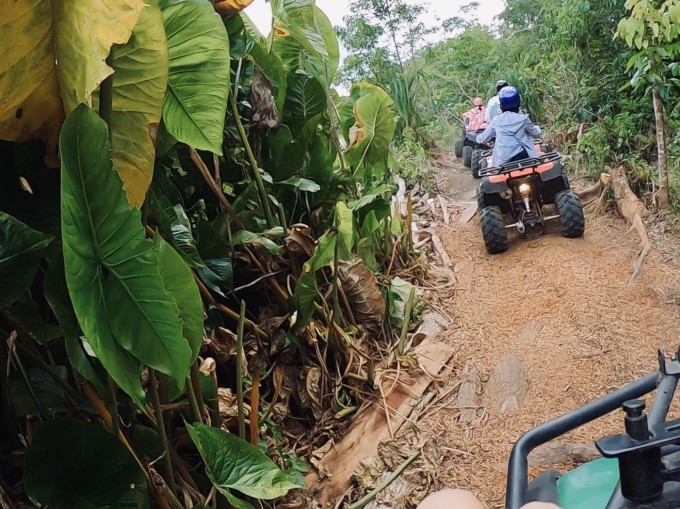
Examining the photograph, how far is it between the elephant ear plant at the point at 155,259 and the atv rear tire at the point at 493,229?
1672mm

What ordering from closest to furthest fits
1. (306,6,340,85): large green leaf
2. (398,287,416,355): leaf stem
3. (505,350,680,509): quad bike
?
1. (505,350,680,509): quad bike
2. (306,6,340,85): large green leaf
3. (398,287,416,355): leaf stem

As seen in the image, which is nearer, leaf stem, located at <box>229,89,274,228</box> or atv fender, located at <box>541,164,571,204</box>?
leaf stem, located at <box>229,89,274,228</box>

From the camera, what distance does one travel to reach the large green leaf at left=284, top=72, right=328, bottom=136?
192 cm

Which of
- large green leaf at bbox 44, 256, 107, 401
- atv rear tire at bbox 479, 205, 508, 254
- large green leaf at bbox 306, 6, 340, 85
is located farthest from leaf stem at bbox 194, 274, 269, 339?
atv rear tire at bbox 479, 205, 508, 254

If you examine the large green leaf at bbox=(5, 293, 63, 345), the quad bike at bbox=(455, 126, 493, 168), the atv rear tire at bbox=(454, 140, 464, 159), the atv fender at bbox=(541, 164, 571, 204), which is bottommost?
the atv rear tire at bbox=(454, 140, 464, 159)

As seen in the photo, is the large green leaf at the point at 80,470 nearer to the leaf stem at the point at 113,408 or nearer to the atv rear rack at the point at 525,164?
the leaf stem at the point at 113,408

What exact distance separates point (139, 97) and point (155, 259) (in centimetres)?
28

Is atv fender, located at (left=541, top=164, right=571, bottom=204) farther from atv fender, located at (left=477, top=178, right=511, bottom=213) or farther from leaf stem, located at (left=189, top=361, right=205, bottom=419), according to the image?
leaf stem, located at (left=189, top=361, right=205, bottom=419)

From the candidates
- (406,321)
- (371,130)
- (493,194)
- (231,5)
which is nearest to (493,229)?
(493,194)

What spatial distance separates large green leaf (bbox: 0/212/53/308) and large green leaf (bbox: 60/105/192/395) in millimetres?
127

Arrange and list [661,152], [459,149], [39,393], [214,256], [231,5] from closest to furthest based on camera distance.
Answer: [39,393]
[231,5]
[214,256]
[661,152]
[459,149]

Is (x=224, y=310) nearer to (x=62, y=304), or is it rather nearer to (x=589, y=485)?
(x=62, y=304)

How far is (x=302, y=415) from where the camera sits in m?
1.72

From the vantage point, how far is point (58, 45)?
2.10 ft
